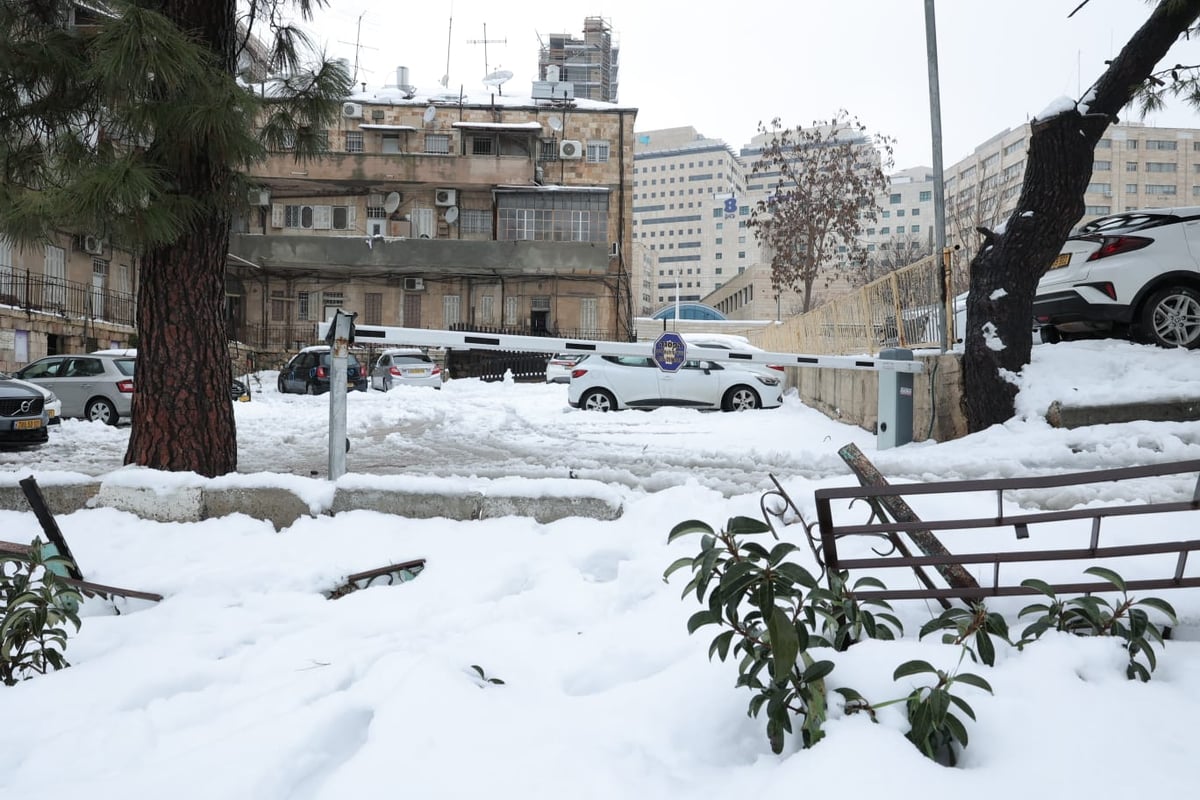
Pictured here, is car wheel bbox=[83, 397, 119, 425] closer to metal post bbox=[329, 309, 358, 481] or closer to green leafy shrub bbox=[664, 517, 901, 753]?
metal post bbox=[329, 309, 358, 481]

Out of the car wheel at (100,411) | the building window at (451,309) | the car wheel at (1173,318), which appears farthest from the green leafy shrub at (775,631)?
the building window at (451,309)

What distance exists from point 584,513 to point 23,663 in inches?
102

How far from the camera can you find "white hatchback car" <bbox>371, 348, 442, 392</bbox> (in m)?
22.1

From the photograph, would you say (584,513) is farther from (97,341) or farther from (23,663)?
(97,341)

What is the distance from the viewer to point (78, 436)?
1143 centimetres

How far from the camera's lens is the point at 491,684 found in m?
2.74

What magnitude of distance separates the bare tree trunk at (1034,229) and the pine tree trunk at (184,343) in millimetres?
6613

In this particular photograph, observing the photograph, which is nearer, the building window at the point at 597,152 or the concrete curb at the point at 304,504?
the concrete curb at the point at 304,504

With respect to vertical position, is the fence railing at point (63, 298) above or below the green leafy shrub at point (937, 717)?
above

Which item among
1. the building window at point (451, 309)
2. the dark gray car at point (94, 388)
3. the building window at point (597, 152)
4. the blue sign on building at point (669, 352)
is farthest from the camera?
the building window at point (597, 152)

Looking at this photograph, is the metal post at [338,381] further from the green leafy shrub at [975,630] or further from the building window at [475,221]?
the building window at [475,221]

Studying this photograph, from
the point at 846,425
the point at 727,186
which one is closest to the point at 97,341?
the point at 846,425

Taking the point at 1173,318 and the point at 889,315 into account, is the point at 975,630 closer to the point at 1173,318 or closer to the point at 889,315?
the point at 1173,318

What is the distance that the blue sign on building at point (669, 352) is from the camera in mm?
6656
